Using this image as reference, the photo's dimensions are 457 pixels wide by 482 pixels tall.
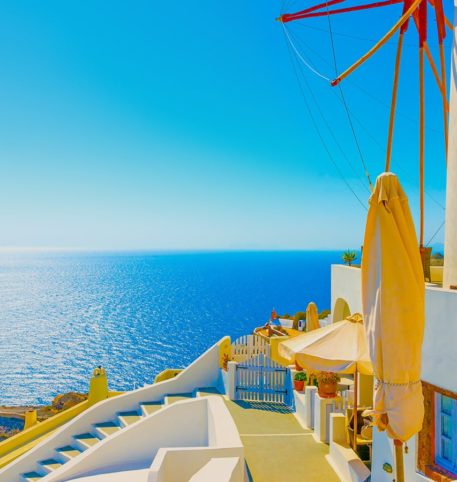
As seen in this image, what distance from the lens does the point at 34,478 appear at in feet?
34.7

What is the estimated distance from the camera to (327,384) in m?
9.91

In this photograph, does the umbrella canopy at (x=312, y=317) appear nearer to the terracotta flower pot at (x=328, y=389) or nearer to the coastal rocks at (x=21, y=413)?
the terracotta flower pot at (x=328, y=389)

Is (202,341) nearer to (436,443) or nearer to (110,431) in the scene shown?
(110,431)

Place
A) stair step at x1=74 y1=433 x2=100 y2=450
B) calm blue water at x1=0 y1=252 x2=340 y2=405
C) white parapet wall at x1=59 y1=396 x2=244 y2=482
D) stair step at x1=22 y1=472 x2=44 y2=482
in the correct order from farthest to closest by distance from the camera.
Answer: calm blue water at x1=0 y1=252 x2=340 y2=405
stair step at x1=74 y1=433 x2=100 y2=450
stair step at x1=22 y1=472 x2=44 y2=482
white parapet wall at x1=59 y1=396 x2=244 y2=482

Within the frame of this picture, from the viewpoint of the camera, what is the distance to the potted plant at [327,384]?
388 inches

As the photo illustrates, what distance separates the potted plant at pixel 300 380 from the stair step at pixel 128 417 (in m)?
4.52

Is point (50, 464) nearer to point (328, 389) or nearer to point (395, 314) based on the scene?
point (328, 389)

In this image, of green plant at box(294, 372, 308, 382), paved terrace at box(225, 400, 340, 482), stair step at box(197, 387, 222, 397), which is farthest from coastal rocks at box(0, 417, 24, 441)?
green plant at box(294, 372, 308, 382)

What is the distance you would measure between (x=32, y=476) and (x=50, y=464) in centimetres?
48

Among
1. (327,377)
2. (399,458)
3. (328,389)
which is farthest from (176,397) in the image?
(399,458)

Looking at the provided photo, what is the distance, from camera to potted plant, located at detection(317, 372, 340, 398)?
388 inches

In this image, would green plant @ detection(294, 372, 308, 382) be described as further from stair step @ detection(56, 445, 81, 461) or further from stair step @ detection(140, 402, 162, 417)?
stair step @ detection(56, 445, 81, 461)

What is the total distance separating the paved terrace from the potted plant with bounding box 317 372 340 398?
1.06m

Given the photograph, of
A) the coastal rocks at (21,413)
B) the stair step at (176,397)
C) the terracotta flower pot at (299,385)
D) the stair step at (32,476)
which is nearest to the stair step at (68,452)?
the stair step at (32,476)
